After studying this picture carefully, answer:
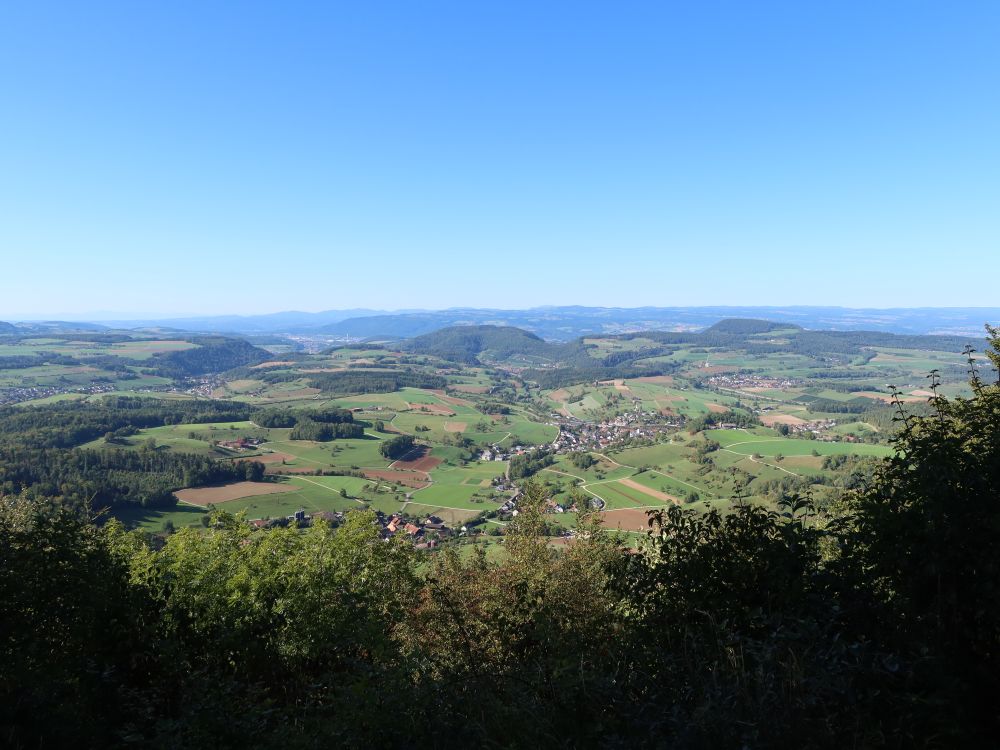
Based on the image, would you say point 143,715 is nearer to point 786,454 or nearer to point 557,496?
point 557,496

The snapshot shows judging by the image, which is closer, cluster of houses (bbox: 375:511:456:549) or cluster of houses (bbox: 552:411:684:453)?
cluster of houses (bbox: 375:511:456:549)

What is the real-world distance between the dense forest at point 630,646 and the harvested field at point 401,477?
69.9 m

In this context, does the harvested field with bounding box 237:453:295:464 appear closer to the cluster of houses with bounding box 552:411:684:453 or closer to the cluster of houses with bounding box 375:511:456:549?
the cluster of houses with bounding box 375:511:456:549

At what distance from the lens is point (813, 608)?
6.35 meters

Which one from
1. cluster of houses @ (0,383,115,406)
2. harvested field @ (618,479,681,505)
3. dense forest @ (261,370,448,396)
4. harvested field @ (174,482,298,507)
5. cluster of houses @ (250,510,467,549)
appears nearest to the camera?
cluster of houses @ (250,510,467,549)

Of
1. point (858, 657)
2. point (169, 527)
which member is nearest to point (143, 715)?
point (858, 657)

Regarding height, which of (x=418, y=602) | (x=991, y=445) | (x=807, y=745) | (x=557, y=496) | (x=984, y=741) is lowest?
(x=557, y=496)

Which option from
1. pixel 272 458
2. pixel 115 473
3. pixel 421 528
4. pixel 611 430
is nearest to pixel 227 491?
pixel 115 473

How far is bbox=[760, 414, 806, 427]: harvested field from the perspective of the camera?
118 meters

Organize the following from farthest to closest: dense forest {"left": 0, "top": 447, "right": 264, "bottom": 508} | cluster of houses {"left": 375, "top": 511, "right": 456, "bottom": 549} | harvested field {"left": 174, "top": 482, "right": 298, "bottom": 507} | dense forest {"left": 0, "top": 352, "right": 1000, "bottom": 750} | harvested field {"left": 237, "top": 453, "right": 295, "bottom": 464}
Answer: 1. harvested field {"left": 237, "top": 453, "right": 295, "bottom": 464}
2. harvested field {"left": 174, "top": 482, "right": 298, "bottom": 507}
3. dense forest {"left": 0, "top": 447, "right": 264, "bottom": 508}
4. cluster of houses {"left": 375, "top": 511, "right": 456, "bottom": 549}
5. dense forest {"left": 0, "top": 352, "right": 1000, "bottom": 750}

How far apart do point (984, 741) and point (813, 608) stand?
1.91m

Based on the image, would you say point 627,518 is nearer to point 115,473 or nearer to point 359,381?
point 115,473

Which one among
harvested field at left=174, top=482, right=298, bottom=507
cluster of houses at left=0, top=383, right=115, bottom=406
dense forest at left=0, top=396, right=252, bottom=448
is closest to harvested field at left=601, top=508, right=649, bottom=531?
harvested field at left=174, top=482, right=298, bottom=507

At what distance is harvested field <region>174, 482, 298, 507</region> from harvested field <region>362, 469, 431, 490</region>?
1431cm
